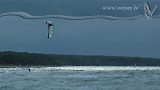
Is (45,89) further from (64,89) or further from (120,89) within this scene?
(120,89)

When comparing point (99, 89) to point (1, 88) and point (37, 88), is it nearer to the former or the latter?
point (37, 88)

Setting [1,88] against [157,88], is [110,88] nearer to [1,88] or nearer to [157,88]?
[157,88]

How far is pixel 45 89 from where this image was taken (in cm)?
9806

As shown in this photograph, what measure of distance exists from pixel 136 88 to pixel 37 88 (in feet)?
58.5

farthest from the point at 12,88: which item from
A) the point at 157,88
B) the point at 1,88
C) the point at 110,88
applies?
the point at 157,88

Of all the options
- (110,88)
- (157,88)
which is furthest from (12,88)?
(157,88)

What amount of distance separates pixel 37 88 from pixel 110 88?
42.4ft

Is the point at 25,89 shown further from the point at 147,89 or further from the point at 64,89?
the point at 147,89

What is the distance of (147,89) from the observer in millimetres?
101375

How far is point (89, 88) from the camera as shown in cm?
10162

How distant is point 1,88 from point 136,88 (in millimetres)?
23784

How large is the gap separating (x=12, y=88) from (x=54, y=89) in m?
7.39

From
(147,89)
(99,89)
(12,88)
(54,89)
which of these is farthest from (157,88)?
(12,88)

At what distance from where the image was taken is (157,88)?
104m
